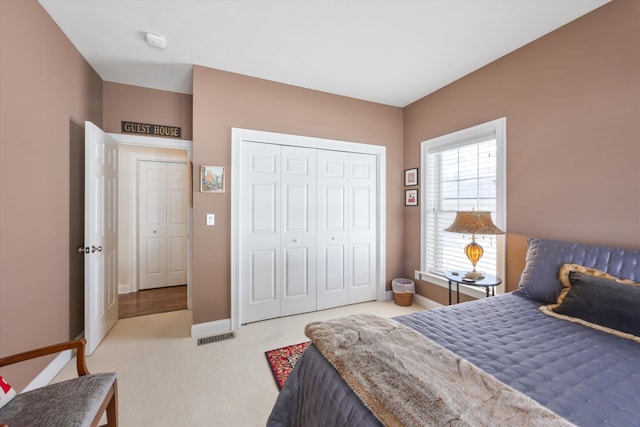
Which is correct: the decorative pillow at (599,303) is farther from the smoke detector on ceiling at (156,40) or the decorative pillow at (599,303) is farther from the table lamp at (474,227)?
the smoke detector on ceiling at (156,40)

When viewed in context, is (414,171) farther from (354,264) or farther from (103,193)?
(103,193)

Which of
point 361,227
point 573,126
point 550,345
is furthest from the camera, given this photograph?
point 361,227

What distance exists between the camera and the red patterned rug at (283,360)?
198 cm

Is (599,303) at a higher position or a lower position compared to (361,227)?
lower

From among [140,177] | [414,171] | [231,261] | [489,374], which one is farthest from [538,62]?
[140,177]

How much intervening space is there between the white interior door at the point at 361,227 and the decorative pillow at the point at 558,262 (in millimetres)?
1852

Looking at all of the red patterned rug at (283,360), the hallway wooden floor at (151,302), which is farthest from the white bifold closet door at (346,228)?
the hallway wooden floor at (151,302)

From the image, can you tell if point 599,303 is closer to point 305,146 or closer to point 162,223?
point 305,146

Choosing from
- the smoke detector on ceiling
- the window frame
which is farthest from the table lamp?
the smoke detector on ceiling

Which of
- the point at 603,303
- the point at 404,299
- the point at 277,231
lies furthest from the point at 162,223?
the point at 603,303

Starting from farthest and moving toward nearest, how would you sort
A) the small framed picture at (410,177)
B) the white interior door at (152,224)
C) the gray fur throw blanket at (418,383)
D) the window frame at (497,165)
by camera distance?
the white interior door at (152,224) < the small framed picture at (410,177) < the window frame at (497,165) < the gray fur throw blanket at (418,383)

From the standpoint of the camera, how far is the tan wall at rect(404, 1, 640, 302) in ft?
5.75

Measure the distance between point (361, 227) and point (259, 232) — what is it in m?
1.40

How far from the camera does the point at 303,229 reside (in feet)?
10.4
